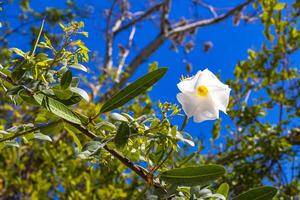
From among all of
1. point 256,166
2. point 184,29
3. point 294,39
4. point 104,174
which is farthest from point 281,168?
point 184,29

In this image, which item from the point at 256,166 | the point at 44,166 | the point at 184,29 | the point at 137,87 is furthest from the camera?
the point at 184,29

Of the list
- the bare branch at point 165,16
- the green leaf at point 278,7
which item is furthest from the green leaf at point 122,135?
the bare branch at point 165,16

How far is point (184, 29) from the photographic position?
594 centimetres

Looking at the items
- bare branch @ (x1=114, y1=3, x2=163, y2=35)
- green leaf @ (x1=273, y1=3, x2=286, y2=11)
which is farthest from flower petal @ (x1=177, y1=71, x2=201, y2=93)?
bare branch @ (x1=114, y1=3, x2=163, y2=35)

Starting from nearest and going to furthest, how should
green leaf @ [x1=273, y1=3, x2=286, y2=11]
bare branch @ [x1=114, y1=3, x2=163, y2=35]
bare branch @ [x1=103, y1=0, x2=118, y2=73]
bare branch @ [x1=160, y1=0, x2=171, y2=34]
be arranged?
green leaf @ [x1=273, y1=3, x2=286, y2=11] → bare branch @ [x1=103, y1=0, x2=118, y2=73] → bare branch @ [x1=160, y1=0, x2=171, y2=34] → bare branch @ [x1=114, y1=3, x2=163, y2=35]

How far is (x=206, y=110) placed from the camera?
30.6 inches

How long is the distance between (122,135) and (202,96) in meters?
0.17

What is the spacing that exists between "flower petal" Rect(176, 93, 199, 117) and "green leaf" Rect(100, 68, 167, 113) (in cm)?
7

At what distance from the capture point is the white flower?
764mm

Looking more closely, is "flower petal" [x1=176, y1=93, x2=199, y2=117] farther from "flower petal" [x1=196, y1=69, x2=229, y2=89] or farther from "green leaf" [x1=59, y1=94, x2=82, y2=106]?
"green leaf" [x1=59, y1=94, x2=82, y2=106]

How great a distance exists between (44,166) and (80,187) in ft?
1.00

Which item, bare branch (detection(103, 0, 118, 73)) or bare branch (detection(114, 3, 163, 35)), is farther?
bare branch (detection(114, 3, 163, 35))

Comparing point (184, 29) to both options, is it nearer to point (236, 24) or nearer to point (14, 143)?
point (236, 24)

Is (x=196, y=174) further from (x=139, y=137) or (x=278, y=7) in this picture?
(x=278, y=7)
